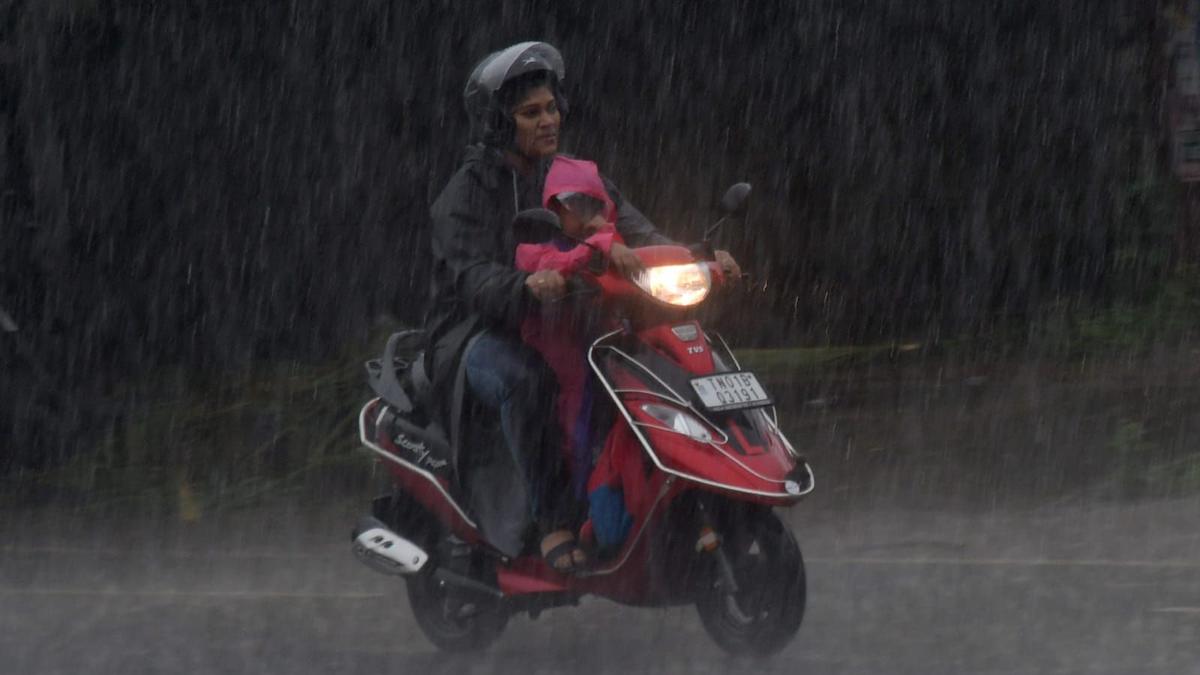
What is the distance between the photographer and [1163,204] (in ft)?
39.7

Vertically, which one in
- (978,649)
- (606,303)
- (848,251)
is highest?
(606,303)

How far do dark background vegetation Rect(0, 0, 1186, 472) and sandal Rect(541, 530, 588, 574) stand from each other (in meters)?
6.01

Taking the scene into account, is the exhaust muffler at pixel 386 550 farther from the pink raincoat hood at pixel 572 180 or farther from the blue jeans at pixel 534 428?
the pink raincoat hood at pixel 572 180

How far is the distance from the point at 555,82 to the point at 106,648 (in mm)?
2511

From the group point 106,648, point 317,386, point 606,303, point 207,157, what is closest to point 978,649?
point 606,303

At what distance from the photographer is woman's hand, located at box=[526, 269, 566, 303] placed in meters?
6.01

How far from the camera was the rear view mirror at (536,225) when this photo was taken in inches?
227

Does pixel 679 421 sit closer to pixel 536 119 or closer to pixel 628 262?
pixel 628 262

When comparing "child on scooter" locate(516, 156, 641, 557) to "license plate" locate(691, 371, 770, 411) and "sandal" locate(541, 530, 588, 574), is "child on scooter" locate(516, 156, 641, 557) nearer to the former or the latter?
"sandal" locate(541, 530, 588, 574)

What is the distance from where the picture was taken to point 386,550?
6.80 meters

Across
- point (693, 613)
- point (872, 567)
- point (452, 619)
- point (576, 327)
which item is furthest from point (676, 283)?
point (872, 567)

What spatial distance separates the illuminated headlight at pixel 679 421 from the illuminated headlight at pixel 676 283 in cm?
30

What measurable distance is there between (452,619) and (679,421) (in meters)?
1.35

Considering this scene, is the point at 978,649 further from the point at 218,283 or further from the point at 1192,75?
the point at 218,283
